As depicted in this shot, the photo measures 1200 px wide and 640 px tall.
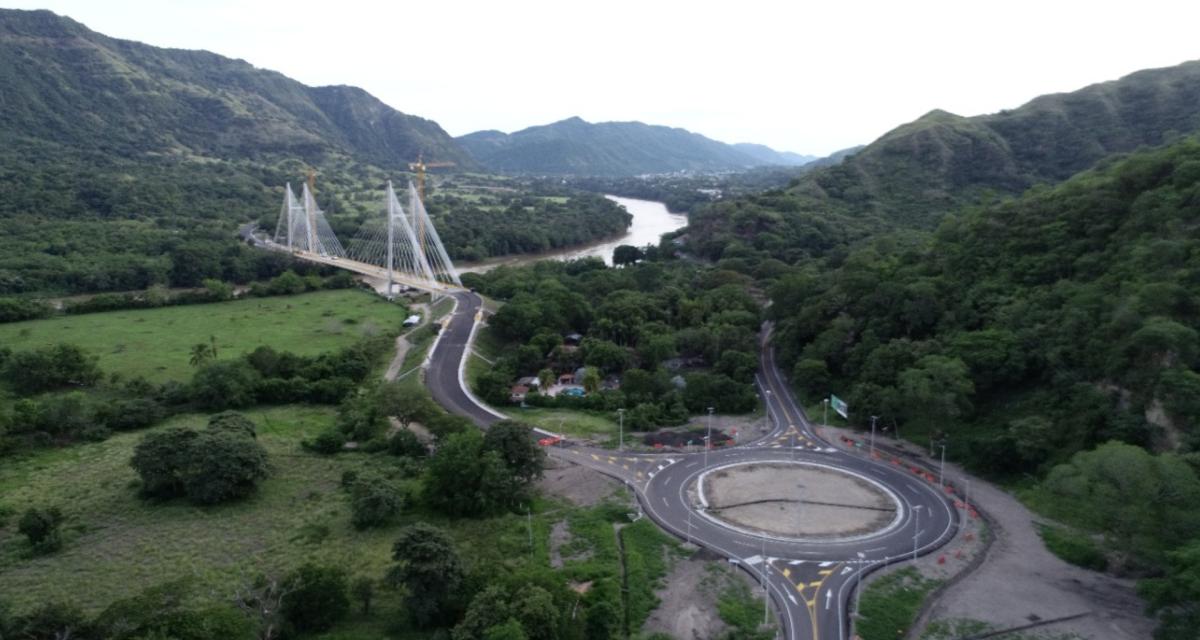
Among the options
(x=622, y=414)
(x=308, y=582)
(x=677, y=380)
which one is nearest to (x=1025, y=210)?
(x=677, y=380)

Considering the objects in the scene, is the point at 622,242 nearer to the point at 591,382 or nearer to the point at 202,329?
the point at 202,329

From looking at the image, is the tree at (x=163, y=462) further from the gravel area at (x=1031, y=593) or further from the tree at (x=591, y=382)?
the gravel area at (x=1031, y=593)

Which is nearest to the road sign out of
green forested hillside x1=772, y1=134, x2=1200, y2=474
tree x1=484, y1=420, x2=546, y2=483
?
green forested hillside x1=772, y1=134, x2=1200, y2=474

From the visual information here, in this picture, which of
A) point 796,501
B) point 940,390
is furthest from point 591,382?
point 940,390

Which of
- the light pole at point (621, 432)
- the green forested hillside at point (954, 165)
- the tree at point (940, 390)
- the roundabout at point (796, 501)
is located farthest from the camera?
the green forested hillside at point (954, 165)

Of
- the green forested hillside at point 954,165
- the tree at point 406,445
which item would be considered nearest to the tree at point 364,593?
the tree at point 406,445

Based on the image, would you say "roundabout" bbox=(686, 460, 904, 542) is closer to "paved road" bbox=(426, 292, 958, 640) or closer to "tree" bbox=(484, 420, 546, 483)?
"paved road" bbox=(426, 292, 958, 640)
